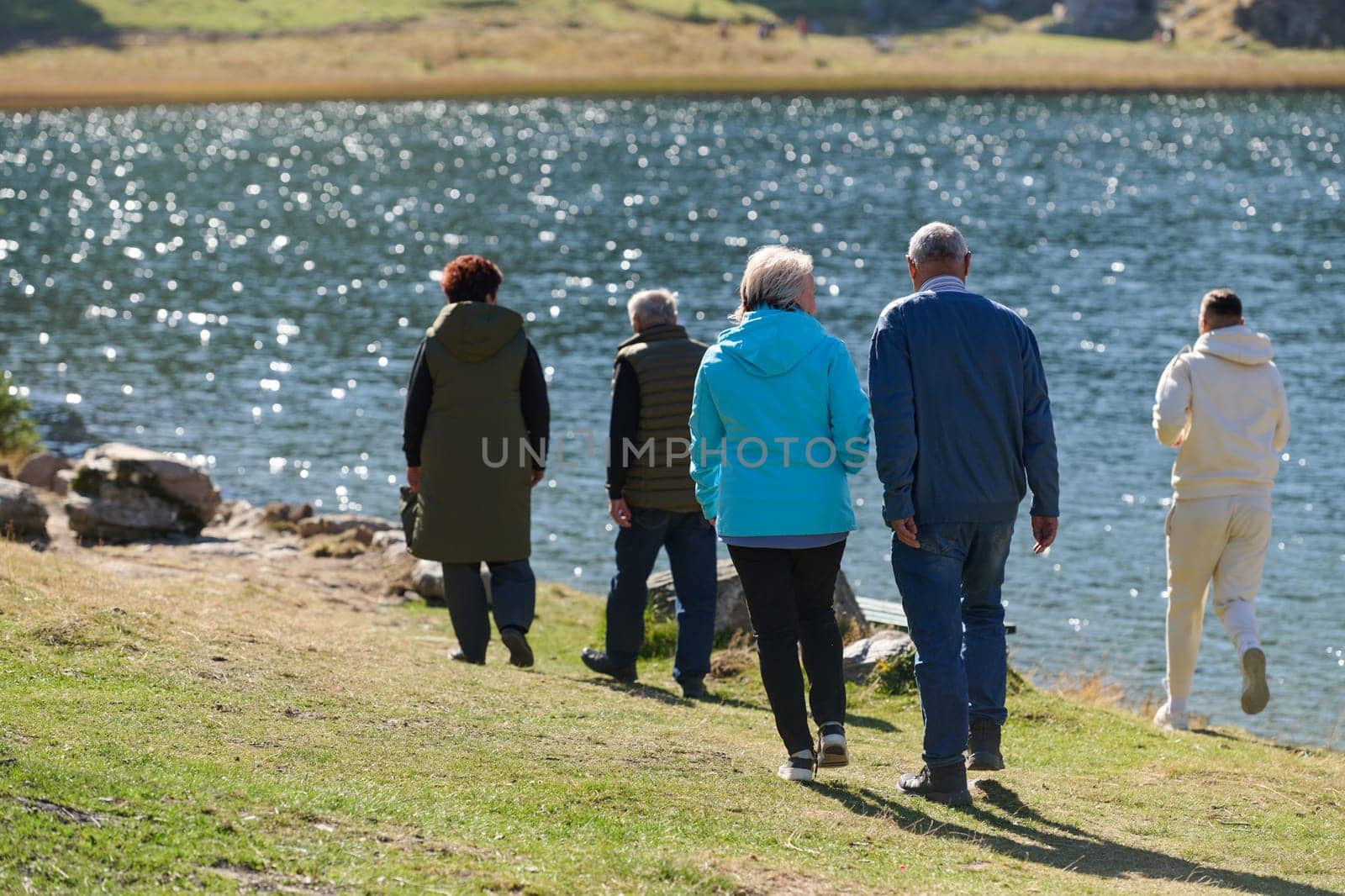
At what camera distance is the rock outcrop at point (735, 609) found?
39.2ft

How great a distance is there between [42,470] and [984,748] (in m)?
15.7

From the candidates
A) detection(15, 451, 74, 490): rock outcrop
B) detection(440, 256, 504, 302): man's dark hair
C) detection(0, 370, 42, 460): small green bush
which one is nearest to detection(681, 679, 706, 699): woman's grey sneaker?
detection(440, 256, 504, 302): man's dark hair

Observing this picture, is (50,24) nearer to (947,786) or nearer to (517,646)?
(517,646)

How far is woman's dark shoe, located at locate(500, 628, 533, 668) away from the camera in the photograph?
403 inches

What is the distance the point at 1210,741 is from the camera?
32.4 ft

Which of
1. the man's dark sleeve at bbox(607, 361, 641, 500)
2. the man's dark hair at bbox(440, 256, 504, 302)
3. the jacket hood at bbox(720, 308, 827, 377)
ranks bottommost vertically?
the man's dark sleeve at bbox(607, 361, 641, 500)

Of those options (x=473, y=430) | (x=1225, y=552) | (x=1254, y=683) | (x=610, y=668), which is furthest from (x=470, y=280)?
(x=1254, y=683)

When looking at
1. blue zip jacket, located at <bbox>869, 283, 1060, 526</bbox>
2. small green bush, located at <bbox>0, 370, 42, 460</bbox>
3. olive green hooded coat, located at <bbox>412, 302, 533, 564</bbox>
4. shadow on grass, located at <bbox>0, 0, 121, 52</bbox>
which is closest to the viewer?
blue zip jacket, located at <bbox>869, 283, 1060, 526</bbox>

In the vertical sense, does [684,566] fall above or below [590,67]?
below

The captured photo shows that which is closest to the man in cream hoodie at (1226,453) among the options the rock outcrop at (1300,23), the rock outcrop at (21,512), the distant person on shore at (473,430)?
the distant person on shore at (473,430)

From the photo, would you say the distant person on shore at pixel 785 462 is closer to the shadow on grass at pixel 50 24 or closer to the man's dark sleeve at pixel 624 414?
the man's dark sleeve at pixel 624 414

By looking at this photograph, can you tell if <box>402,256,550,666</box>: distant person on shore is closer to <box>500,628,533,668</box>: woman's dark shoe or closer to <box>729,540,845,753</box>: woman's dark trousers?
<box>500,628,533,668</box>: woman's dark shoe

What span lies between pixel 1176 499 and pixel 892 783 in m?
3.66

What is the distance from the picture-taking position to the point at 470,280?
9.91m
